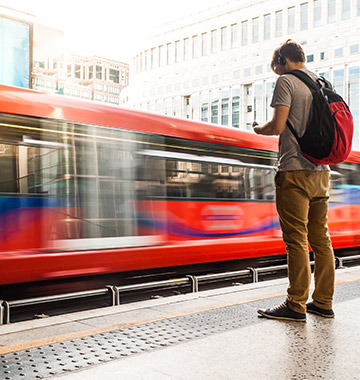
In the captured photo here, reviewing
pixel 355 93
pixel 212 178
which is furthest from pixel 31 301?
pixel 355 93

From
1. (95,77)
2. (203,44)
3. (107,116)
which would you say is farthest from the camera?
(95,77)

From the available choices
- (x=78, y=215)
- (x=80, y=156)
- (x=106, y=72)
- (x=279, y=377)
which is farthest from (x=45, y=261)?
(x=106, y=72)

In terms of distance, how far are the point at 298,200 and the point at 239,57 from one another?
5855cm

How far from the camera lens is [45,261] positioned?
21.3 ft

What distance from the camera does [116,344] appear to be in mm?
3141

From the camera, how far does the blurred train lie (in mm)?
6422

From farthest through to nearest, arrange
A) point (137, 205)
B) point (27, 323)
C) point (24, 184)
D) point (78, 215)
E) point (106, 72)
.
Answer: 1. point (106, 72)
2. point (137, 205)
3. point (78, 215)
4. point (24, 184)
5. point (27, 323)

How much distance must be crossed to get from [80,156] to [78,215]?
804 millimetres

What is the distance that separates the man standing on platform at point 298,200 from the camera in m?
3.75

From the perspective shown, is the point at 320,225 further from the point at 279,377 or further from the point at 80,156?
the point at 80,156

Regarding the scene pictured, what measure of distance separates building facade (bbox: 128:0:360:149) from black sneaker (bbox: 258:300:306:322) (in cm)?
4896

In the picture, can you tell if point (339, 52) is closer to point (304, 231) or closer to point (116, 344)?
point (304, 231)

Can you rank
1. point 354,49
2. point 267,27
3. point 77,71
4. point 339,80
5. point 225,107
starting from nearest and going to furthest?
point 354,49 → point 339,80 → point 267,27 → point 225,107 → point 77,71

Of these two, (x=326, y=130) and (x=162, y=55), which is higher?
(x=162, y=55)
